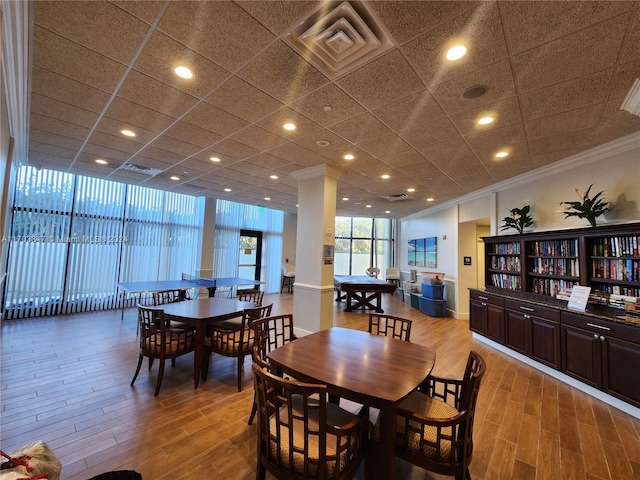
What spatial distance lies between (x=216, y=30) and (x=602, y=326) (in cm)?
450

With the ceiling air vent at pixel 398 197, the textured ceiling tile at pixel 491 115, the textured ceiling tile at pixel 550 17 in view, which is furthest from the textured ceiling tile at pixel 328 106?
the ceiling air vent at pixel 398 197

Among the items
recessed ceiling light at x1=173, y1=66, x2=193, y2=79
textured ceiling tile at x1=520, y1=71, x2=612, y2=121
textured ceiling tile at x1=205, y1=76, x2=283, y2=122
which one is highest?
textured ceiling tile at x1=205, y1=76, x2=283, y2=122

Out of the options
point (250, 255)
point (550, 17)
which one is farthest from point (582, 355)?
point (250, 255)

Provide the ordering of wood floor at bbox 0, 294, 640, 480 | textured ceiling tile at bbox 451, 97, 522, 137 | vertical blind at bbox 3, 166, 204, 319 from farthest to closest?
vertical blind at bbox 3, 166, 204, 319 < textured ceiling tile at bbox 451, 97, 522, 137 < wood floor at bbox 0, 294, 640, 480

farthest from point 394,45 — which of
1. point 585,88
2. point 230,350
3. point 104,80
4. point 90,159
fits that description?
point 90,159

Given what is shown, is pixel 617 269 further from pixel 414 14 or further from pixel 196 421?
pixel 196 421

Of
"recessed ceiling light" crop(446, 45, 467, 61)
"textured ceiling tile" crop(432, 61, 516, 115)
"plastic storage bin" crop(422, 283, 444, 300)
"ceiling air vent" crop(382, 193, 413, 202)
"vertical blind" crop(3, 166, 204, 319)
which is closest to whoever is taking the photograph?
"recessed ceiling light" crop(446, 45, 467, 61)

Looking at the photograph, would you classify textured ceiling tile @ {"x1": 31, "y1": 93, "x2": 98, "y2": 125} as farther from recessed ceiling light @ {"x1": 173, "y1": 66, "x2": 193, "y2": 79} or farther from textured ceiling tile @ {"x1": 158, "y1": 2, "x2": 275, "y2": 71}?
textured ceiling tile @ {"x1": 158, "y1": 2, "x2": 275, "y2": 71}

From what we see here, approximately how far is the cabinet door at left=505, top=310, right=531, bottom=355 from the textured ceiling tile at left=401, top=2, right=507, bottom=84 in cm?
356

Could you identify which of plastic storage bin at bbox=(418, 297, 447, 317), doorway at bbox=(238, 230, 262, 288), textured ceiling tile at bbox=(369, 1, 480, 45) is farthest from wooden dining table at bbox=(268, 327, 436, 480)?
doorway at bbox=(238, 230, 262, 288)

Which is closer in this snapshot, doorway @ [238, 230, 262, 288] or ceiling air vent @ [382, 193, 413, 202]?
ceiling air vent @ [382, 193, 413, 202]

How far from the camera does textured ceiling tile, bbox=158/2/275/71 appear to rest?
1.60 metres

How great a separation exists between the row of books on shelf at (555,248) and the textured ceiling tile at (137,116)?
530 centimetres

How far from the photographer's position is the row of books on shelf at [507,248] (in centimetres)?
448
